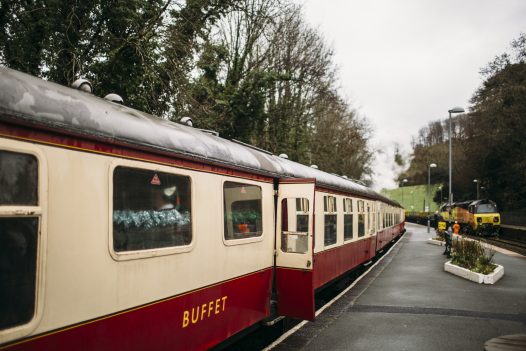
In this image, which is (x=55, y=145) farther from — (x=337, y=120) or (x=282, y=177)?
(x=337, y=120)

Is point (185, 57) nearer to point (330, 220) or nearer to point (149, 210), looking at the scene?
point (330, 220)

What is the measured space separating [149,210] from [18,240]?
1.34 metres

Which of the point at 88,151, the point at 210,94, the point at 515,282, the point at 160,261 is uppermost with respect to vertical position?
the point at 210,94

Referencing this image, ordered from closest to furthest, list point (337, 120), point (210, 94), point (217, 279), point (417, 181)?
point (217, 279), point (210, 94), point (337, 120), point (417, 181)

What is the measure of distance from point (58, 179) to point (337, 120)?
3258 cm

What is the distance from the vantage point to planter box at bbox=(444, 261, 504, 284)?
12.1 metres

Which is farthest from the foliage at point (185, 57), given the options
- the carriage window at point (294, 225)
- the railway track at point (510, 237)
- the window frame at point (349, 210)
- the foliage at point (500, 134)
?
the foliage at point (500, 134)

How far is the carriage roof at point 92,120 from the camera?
306cm

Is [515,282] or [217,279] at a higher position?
[217,279]

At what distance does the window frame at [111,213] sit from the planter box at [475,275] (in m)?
10.0

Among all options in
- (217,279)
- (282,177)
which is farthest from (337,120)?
(217,279)

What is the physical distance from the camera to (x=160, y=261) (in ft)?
13.9

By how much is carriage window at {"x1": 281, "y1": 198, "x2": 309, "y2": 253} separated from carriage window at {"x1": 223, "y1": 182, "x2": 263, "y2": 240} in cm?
65

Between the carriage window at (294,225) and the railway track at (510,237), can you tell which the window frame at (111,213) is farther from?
the railway track at (510,237)
